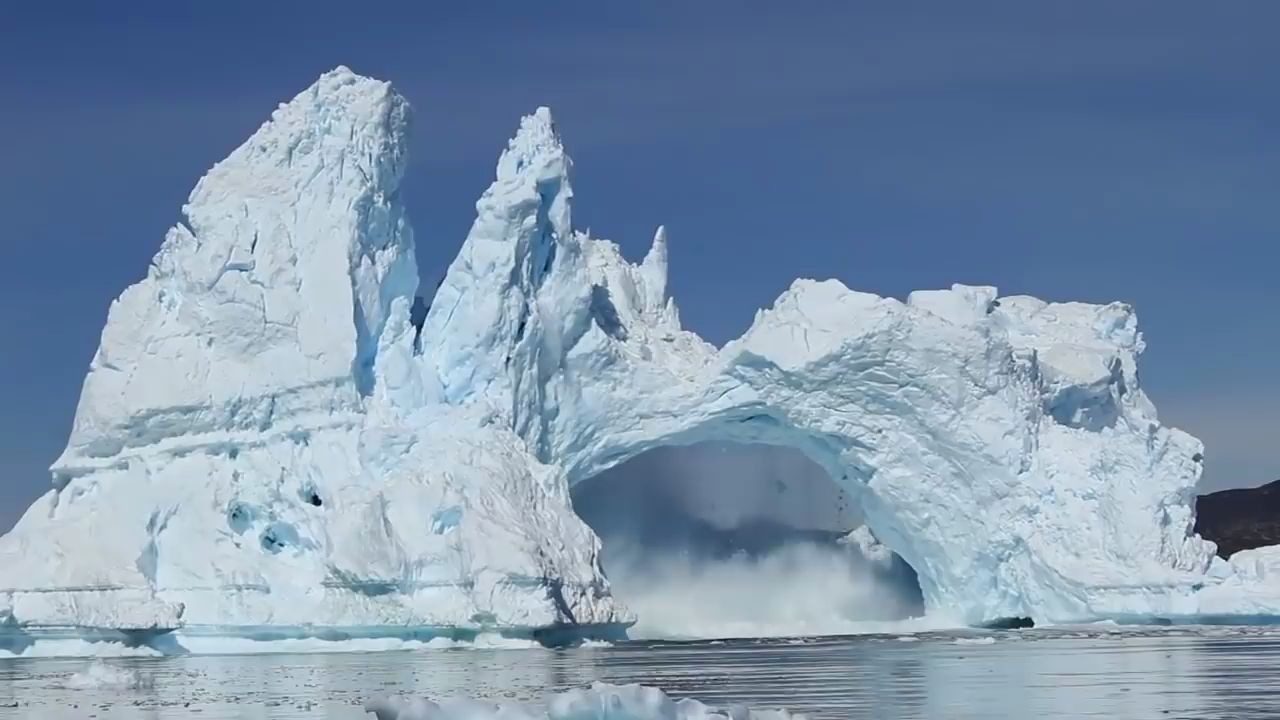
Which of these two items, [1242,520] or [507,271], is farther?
[1242,520]

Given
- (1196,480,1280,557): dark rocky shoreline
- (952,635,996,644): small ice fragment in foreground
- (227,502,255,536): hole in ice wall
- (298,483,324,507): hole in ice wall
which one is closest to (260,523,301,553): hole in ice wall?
(227,502,255,536): hole in ice wall

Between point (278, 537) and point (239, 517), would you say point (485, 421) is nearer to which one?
point (278, 537)

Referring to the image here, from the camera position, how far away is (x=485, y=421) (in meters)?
32.2

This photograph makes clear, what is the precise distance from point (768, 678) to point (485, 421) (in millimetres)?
11957

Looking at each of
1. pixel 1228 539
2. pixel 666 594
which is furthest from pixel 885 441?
pixel 1228 539

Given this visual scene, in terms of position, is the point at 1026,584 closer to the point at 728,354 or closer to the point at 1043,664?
the point at 728,354

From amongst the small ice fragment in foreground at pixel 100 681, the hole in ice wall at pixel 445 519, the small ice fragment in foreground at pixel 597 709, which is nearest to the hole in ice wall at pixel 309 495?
the hole in ice wall at pixel 445 519

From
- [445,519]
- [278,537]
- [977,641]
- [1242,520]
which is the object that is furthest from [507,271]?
[1242,520]

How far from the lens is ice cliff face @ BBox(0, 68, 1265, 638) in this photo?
30.2 meters

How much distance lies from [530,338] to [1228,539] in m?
46.6

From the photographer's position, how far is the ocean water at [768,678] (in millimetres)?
16422

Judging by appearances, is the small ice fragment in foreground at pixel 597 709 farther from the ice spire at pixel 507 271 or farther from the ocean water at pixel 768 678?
the ice spire at pixel 507 271

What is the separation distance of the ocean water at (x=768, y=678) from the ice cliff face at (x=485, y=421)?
139 centimetres

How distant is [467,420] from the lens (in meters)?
32.2
